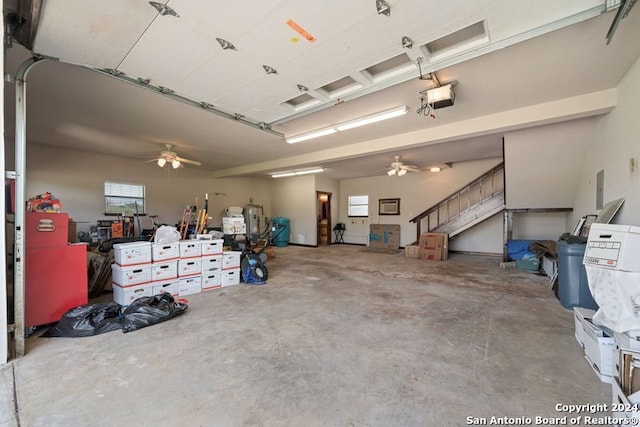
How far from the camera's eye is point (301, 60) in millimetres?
2596

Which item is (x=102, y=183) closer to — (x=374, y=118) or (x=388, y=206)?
(x=374, y=118)

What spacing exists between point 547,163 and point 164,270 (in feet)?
23.1

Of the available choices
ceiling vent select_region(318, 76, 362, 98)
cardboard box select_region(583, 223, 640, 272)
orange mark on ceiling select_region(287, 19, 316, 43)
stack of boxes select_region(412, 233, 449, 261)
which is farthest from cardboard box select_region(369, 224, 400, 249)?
orange mark on ceiling select_region(287, 19, 316, 43)

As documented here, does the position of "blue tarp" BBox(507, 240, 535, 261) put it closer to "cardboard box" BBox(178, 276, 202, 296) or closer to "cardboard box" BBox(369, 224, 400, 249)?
"cardboard box" BBox(369, 224, 400, 249)

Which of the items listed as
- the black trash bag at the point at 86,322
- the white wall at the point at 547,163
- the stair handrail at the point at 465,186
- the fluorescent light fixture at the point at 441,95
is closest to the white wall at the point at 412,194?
the stair handrail at the point at 465,186

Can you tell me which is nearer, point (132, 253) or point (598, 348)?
point (598, 348)

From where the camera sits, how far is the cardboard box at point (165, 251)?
3.79 meters

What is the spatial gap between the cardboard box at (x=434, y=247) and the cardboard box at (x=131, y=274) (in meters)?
6.52

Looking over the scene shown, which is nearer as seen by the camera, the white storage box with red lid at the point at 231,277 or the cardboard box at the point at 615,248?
the cardboard box at the point at 615,248

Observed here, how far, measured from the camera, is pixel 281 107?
3816mm

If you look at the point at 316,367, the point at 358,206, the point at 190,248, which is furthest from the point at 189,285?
the point at 358,206

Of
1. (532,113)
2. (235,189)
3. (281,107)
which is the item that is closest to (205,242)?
(281,107)

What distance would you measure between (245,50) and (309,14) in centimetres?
77

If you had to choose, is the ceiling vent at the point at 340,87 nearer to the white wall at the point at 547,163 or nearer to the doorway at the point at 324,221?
the white wall at the point at 547,163
